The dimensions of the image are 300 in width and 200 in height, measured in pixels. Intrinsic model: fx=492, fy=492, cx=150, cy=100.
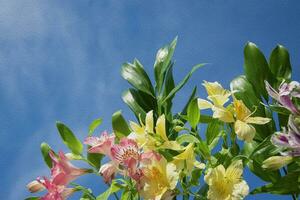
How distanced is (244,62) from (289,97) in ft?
0.96

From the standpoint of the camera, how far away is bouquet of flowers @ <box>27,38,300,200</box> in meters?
0.94

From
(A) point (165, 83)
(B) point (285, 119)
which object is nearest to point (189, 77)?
(A) point (165, 83)

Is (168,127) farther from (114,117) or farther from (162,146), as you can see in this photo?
(162,146)

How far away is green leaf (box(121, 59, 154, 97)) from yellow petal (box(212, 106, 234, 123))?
0.36 metres

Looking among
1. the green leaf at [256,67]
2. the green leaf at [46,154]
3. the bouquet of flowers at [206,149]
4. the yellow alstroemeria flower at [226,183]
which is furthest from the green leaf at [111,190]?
the green leaf at [256,67]

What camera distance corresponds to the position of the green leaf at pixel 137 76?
4.46 feet

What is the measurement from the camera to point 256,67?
4.05ft

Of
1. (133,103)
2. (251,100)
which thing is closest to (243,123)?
(251,100)

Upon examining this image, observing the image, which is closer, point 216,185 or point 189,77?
point 216,185

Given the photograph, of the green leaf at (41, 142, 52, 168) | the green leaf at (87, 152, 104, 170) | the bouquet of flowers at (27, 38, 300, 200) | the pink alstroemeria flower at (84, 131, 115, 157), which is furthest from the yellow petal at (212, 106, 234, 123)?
the green leaf at (41, 142, 52, 168)

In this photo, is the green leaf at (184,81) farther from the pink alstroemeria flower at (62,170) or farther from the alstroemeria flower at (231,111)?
the pink alstroemeria flower at (62,170)

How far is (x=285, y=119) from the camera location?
3.92 feet

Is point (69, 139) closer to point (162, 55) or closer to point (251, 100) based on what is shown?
point (162, 55)

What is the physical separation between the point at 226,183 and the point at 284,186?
7.2 inches
